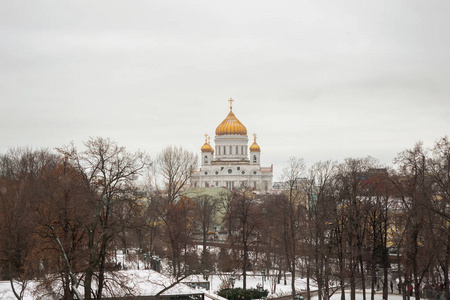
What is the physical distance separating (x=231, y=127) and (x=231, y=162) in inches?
309

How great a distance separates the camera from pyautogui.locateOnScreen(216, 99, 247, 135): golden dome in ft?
452

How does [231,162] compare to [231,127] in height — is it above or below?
below

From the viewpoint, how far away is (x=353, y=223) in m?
32.7

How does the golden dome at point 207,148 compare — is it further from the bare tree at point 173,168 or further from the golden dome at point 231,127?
the bare tree at point 173,168

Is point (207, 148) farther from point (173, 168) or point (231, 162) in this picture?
point (173, 168)

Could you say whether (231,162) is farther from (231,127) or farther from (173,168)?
(173,168)

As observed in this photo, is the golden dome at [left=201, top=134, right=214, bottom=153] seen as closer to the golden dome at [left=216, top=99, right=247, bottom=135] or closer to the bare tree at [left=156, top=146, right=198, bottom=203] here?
the golden dome at [left=216, top=99, right=247, bottom=135]

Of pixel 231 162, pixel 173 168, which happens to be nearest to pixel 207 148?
pixel 231 162

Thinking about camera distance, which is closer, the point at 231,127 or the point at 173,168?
the point at 173,168

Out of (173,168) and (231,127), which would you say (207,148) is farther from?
(173,168)

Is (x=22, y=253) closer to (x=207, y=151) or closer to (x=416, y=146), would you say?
(x=416, y=146)

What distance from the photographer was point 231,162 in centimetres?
13812

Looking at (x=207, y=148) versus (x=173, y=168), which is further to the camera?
(x=207, y=148)

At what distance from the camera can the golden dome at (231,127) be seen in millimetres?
137875
